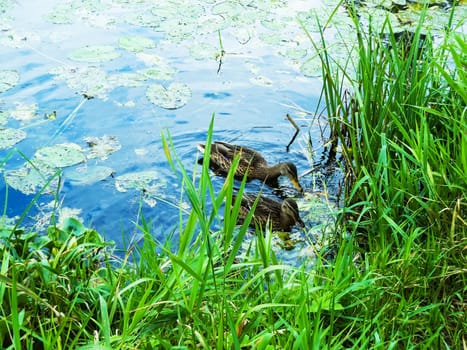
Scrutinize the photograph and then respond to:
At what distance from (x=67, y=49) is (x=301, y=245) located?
9.84ft

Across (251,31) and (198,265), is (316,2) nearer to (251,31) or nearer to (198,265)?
(251,31)

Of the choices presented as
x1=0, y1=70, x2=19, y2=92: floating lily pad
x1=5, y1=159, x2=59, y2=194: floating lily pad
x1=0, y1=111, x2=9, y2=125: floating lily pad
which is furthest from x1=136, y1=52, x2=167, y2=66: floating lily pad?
x1=5, y1=159, x2=59, y2=194: floating lily pad

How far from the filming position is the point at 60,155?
4.30 meters

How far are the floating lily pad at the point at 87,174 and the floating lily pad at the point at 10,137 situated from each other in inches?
19.2

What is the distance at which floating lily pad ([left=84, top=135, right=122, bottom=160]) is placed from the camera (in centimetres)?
441

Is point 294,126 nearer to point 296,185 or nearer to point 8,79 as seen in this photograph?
point 296,185

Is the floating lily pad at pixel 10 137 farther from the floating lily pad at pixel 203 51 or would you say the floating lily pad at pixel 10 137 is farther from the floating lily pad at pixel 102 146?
the floating lily pad at pixel 203 51

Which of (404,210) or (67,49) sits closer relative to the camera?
(404,210)

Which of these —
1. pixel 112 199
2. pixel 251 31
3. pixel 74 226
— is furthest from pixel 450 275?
pixel 251 31

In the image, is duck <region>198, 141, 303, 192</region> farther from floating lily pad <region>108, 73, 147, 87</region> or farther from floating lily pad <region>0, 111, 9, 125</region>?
floating lily pad <region>0, 111, 9, 125</region>

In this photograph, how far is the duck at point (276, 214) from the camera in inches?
155

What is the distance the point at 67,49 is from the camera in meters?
5.57

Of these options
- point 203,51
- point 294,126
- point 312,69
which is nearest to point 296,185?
point 294,126

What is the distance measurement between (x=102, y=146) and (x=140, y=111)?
54 cm
